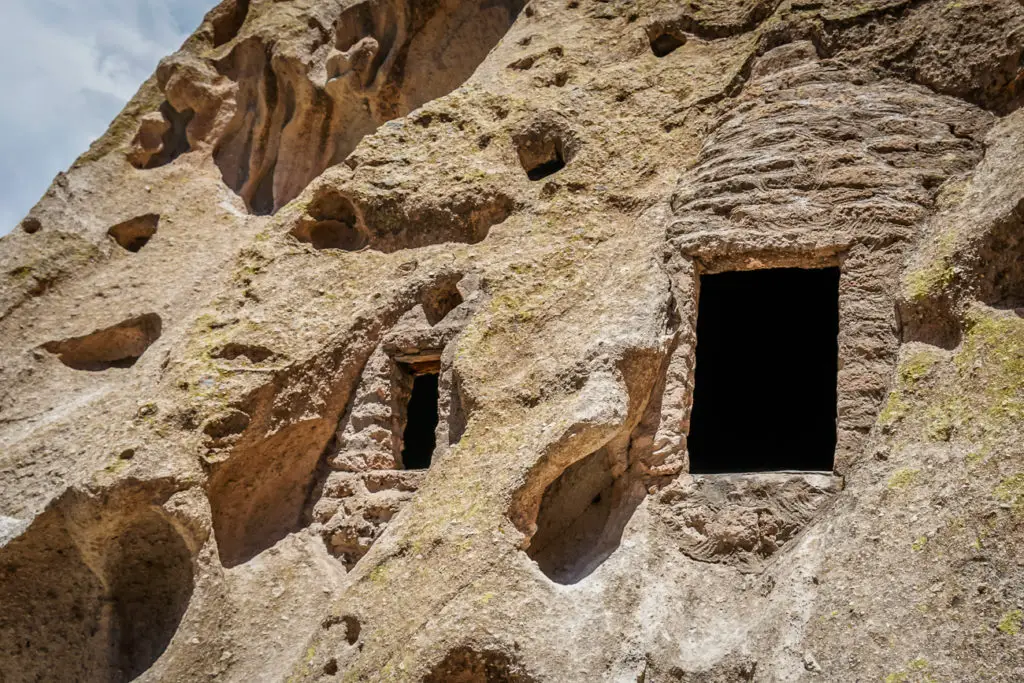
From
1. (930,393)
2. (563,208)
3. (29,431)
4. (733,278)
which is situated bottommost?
(733,278)

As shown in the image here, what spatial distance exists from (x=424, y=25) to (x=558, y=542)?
5.49 metres

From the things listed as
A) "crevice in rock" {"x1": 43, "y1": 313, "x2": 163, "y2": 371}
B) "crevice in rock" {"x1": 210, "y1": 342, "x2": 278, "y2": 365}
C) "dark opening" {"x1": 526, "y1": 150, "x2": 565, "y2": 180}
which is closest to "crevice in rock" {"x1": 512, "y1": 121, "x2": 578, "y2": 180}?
"dark opening" {"x1": 526, "y1": 150, "x2": 565, "y2": 180}

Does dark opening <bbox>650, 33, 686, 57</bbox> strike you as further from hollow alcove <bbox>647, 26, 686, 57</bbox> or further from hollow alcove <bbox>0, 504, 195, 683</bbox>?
hollow alcove <bbox>0, 504, 195, 683</bbox>

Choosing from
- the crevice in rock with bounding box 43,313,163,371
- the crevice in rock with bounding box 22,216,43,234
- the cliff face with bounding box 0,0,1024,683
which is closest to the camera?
the cliff face with bounding box 0,0,1024,683

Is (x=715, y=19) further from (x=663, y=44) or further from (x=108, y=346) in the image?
(x=108, y=346)

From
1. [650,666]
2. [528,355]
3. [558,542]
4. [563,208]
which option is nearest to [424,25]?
[563,208]

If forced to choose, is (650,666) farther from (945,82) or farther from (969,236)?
(945,82)

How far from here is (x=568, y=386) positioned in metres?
5.18

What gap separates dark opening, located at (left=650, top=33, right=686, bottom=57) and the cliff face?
0.05m

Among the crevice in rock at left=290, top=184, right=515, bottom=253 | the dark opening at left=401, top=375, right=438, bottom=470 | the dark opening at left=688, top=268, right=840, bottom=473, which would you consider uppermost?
the crevice in rock at left=290, top=184, right=515, bottom=253

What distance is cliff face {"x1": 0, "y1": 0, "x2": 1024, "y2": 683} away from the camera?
14.1ft

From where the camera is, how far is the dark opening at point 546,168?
6930 mm

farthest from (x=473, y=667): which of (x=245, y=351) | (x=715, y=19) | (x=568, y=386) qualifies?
(x=715, y=19)

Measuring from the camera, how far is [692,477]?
5082 mm
